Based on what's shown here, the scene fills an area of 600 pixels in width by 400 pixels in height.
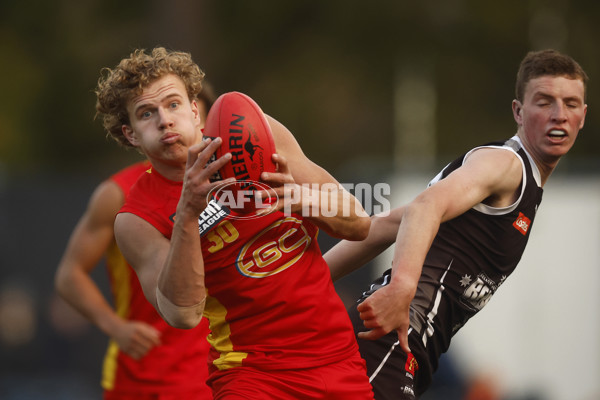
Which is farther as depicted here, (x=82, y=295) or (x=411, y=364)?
(x=82, y=295)

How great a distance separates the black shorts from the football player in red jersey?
44cm

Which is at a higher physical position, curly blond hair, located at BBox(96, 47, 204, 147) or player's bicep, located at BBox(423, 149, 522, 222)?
curly blond hair, located at BBox(96, 47, 204, 147)

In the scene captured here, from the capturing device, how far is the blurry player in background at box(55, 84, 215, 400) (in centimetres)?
543

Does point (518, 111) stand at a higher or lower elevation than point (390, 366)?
higher

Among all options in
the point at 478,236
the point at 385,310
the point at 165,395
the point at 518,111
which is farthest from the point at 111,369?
the point at 518,111

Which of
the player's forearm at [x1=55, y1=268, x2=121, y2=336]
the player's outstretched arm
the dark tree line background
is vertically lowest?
the player's forearm at [x1=55, y1=268, x2=121, y2=336]

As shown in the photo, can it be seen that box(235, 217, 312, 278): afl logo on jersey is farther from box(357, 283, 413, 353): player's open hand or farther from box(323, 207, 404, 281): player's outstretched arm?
box(323, 207, 404, 281): player's outstretched arm

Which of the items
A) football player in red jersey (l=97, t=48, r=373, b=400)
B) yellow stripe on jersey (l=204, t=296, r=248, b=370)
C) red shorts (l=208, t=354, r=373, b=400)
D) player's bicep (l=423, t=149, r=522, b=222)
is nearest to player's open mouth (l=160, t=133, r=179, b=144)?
football player in red jersey (l=97, t=48, r=373, b=400)

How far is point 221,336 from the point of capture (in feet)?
13.3

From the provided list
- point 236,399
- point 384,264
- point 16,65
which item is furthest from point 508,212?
point 16,65

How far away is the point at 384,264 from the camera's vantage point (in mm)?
10625

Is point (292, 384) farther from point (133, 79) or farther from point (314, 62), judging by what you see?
point (314, 62)

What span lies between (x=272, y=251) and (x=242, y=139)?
1.98ft

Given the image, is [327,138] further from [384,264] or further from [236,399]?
[236,399]
